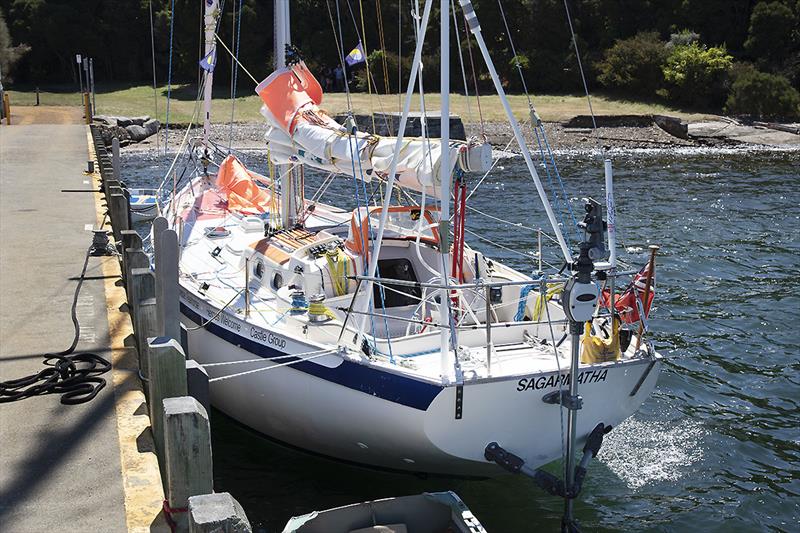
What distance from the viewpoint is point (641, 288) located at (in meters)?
11.1

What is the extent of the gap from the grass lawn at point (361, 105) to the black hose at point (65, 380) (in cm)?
4273

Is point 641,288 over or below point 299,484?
over

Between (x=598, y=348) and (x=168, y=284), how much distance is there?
4.80m

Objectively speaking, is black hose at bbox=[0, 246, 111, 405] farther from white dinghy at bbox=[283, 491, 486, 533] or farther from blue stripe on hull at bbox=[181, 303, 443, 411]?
white dinghy at bbox=[283, 491, 486, 533]

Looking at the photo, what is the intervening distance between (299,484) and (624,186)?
26.6m

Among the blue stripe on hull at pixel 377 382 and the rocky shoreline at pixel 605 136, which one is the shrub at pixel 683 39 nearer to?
the rocky shoreline at pixel 605 136

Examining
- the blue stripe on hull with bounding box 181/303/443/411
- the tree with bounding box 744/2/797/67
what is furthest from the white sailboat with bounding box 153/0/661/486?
the tree with bounding box 744/2/797/67

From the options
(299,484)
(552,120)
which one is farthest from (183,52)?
(299,484)

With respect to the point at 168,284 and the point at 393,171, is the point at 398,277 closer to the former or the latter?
the point at 393,171

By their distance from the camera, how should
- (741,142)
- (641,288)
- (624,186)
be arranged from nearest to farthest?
(641,288) → (624,186) → (741,142)

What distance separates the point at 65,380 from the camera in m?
9.68

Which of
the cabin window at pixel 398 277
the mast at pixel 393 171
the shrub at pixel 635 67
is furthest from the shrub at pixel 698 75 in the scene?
the mast at pixel 393 171

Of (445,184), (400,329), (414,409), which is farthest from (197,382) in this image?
(400,329)

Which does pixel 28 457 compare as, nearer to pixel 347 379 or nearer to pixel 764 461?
pixel 347 379
